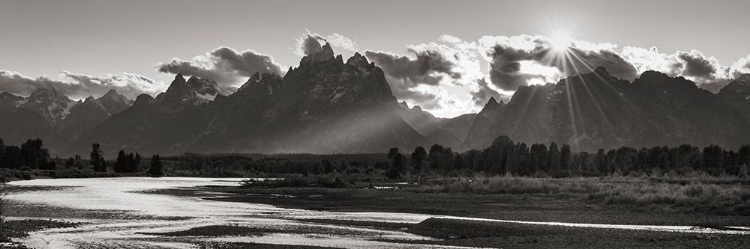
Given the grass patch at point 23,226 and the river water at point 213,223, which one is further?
the grass patch at point 23,226

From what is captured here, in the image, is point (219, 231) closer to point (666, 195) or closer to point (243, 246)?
point (243, 246)

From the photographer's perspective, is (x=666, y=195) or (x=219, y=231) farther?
(x=666, y=195)

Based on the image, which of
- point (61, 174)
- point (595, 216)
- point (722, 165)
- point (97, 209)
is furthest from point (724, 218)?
point (61, 174)

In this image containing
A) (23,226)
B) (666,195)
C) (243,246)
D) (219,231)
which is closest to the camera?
(243,246)

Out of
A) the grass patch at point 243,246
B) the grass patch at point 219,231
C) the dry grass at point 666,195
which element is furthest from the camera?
the dry grass at point 666,195

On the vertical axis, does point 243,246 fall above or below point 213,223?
below

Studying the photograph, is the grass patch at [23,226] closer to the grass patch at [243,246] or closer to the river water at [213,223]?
the river water at [213,223]

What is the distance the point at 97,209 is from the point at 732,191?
58.3m

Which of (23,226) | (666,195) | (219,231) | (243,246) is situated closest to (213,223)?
(219,231)

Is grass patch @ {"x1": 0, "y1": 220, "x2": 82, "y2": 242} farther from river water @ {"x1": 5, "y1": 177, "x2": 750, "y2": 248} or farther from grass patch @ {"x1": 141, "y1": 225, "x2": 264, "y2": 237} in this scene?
grass patch @ {"x1": 141, "y1": 225, "x2": 264, "y2": 237}

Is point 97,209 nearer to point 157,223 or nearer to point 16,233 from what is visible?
point 157,223

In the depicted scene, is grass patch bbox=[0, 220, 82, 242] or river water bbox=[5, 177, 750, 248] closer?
river water bbox=[5, 177, 750, 248]

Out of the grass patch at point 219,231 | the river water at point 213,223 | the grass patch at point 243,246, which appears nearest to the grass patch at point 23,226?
the river water at point 213,223

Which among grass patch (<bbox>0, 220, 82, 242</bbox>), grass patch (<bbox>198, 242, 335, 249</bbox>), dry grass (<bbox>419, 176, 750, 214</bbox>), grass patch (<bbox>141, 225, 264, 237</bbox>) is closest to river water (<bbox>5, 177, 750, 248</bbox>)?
grass patch (<bbox>0, 220, 82, 242</bbox>)
